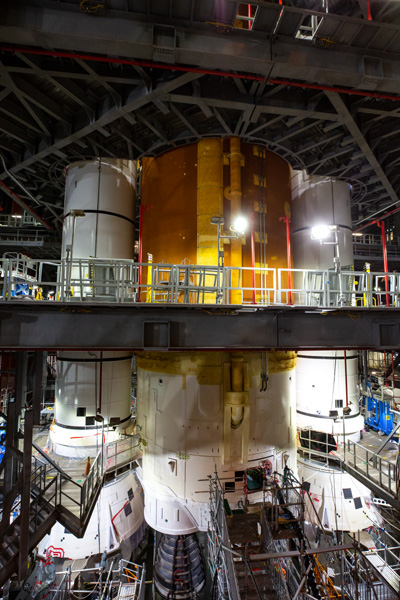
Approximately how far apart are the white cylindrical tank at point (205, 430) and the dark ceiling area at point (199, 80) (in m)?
8.18

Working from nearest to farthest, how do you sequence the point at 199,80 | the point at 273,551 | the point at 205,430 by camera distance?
the point at 273,551
the point at 199,80
the point at 205,430

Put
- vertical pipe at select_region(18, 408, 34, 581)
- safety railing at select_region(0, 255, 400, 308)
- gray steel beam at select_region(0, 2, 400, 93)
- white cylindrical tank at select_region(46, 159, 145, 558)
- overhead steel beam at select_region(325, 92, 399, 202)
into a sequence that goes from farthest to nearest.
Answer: white cylindrical tank at select_region(46, 159, 145, 558)
overhead steel beam at select_region(325, 92, 399, 202)
gray steel beam at select_region(0, 2, 400, 93)
safety railing at select_region(0, 255, 400, 308)
vertical pipe at select_region(18, 408, 34, 581)

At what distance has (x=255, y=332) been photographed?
7742 mm

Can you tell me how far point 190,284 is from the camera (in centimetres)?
1004

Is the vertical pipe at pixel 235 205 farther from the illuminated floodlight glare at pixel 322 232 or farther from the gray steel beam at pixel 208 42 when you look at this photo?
the gray steel beam at pixel 208 42

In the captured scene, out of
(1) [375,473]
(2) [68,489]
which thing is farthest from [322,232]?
(2) [68,489]

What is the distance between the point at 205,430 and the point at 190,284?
4804mm

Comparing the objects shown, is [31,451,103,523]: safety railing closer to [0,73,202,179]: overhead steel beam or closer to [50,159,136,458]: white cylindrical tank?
[50,159,136,458]: white cylindrical tank

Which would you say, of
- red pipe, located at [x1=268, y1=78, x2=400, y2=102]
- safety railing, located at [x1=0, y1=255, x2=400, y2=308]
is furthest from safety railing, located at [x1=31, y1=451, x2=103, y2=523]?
red pipe, located at [x1=268, y1=78, x2=400, y2=102]

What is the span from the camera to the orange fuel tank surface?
10.5 meters

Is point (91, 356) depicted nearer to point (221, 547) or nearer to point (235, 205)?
point (221, 547)

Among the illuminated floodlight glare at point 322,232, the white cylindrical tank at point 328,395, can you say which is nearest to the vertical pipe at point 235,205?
the illuminated floodlight glare at point 322,232

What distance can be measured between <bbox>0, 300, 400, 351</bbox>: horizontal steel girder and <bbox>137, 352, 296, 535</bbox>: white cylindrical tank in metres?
2.39

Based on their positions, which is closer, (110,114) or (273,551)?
(273,551)
